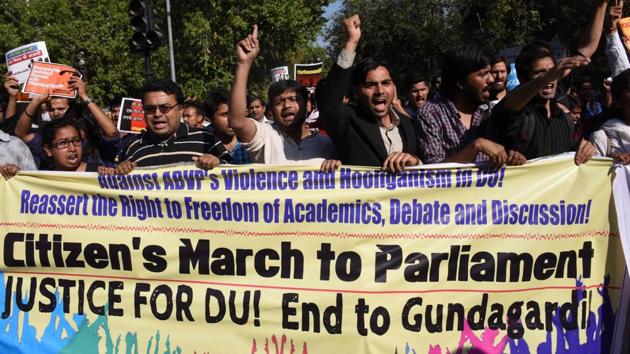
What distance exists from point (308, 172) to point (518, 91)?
122 centimetres

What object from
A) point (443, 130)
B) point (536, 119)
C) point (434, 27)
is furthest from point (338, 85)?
point (434, 27)

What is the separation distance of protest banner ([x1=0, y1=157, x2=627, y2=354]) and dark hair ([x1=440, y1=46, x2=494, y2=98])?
0.56 meters

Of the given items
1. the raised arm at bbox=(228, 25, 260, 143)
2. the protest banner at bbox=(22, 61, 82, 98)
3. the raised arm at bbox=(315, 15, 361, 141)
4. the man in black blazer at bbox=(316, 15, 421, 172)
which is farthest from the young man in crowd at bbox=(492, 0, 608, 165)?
the protest banner at bbox=(22, 61, 82, 98)

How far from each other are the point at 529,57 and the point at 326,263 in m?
1.68

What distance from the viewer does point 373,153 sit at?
4.03 meters

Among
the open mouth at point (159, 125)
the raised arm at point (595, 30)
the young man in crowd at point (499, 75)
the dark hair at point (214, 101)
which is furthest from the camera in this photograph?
the dark hair at point (214, 101)

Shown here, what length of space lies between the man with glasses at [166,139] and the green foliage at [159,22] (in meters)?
25.8

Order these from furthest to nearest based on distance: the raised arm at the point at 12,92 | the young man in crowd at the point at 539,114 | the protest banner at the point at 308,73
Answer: the protest banner at the point at 308,73
the raised arm at the point at 12,92
the young man in crowd at the point at 539,114

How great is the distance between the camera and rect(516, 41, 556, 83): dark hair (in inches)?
159

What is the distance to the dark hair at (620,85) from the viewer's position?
157 inches

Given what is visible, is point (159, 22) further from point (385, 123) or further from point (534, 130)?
point (534, 130)

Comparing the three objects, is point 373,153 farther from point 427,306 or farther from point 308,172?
point 427,306

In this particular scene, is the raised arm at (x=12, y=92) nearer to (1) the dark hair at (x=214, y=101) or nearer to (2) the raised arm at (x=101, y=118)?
(2) the raised arm at (x=101, y=118)

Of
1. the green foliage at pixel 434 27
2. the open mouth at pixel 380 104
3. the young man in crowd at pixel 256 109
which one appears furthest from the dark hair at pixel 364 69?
the green foliage at pixel 434 27
